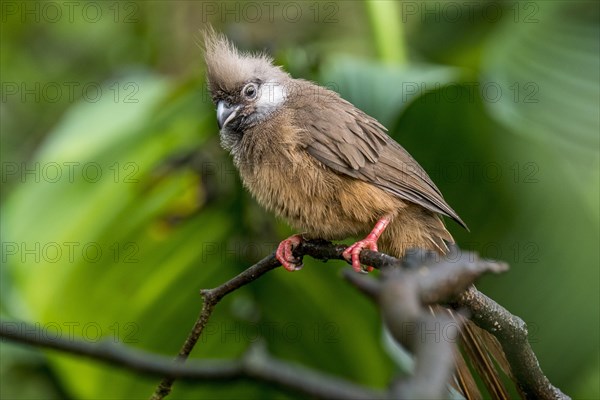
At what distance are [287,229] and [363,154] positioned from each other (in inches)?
45.0

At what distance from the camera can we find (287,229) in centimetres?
464

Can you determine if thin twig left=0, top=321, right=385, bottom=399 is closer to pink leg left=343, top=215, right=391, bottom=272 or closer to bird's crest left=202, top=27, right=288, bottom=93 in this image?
pink leg left=343, top=215, right=391, bottom=272

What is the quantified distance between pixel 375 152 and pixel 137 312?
1835 millimetres

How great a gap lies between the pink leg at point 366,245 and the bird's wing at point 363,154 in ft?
0.50

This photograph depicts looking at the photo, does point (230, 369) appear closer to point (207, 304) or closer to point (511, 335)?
point (511, 335)

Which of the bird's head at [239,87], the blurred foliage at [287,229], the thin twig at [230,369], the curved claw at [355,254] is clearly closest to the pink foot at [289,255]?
the curved claw at [355,254]

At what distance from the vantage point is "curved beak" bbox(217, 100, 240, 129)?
12.8 feet

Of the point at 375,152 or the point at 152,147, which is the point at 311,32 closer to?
the point at 152,147

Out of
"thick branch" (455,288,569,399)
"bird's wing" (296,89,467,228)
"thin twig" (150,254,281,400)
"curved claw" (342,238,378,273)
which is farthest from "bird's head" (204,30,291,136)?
"thick branch" (455,288,569,399)

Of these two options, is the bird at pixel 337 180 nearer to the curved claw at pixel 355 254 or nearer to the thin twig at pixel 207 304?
the curved claw at pixel 355 254

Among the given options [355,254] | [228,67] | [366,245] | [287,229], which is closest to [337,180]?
[366,245]

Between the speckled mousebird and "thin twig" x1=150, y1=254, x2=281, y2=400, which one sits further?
the speckled mousebird

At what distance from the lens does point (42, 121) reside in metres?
7.62

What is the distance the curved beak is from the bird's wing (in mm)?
343
